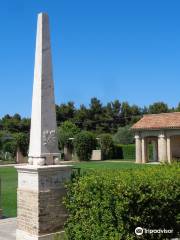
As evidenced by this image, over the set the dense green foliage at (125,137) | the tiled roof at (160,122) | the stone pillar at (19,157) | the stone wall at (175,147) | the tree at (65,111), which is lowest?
the stone pillar at (19,157)

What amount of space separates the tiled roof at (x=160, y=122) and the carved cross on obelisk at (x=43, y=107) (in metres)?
27.7

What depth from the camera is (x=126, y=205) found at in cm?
557

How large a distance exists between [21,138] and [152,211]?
36.9 m

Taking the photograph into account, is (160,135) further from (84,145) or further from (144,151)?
(84,145)

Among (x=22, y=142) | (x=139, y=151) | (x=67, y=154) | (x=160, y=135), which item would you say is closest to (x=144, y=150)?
(x=139, y=151)

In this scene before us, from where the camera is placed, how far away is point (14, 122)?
222 ft

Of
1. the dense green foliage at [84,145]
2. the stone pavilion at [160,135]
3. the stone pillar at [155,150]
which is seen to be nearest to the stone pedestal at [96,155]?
the dense green foliage at [84,145]

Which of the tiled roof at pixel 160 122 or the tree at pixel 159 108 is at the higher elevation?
the tree at pixel 159 108

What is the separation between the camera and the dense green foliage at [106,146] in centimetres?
4422

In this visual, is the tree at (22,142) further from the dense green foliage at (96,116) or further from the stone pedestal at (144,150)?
the dense green foliage at (96,116)

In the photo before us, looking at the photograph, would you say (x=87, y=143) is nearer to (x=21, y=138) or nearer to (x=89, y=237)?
(x=21, y=138)

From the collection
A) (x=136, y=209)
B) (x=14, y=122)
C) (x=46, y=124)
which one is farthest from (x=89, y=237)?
(x=14, y=122)

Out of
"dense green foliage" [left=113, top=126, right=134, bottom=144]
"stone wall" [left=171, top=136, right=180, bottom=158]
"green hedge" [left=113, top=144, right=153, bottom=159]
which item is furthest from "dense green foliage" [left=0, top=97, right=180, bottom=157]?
"stone wall" [left=171, top=136, right=180, bottom=158]

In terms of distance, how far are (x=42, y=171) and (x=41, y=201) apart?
57cm
